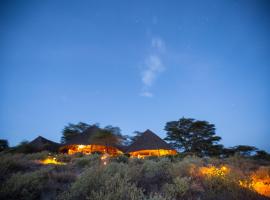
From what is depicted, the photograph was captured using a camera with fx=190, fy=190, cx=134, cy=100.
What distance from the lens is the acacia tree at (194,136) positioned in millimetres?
31273

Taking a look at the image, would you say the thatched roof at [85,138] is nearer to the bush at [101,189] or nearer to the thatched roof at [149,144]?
the thatched roof at [149,144]

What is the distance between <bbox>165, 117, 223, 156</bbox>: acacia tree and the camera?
1231 inches

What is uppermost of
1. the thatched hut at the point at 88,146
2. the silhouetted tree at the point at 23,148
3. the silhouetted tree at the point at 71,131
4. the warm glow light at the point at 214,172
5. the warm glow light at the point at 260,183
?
the silhouetted tree at the point at 71,131

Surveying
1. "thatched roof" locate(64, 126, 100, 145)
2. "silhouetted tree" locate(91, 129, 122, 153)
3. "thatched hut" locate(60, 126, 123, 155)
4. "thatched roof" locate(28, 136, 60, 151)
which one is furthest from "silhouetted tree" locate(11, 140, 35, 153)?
"silhouetted tree" locate(91, 129, 122, 153)

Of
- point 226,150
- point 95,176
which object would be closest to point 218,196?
point 95,176

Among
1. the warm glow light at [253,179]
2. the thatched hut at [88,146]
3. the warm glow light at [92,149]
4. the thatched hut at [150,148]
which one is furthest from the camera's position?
the warm glow light at [92,149]

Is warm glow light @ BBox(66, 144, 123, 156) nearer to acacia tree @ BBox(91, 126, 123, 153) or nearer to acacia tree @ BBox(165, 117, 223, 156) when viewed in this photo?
acacia tree @ BBox(91, 126, 123, 153)

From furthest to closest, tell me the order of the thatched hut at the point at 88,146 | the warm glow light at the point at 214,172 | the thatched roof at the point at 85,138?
the thatched roof at the point at 85,138, the thatched hut at the point at 88,146, the warm glow light at the point at 214,172

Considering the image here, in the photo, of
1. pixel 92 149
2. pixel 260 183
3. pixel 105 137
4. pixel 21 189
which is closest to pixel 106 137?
pixel 105 137

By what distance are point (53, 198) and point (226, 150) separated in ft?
104

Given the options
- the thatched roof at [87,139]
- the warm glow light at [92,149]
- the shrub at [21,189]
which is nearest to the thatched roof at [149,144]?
the warm glow light at [92,149]

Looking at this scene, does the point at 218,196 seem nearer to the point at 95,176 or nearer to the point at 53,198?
the point at 95,176

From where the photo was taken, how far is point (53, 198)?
4074mm

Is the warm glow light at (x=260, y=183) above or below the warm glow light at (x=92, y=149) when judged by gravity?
below
